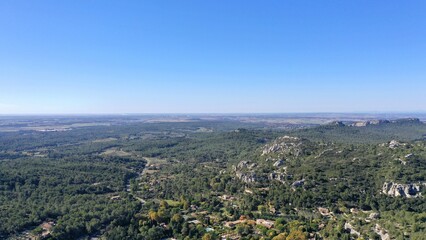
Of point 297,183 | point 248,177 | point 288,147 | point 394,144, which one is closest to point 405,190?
point 297,183

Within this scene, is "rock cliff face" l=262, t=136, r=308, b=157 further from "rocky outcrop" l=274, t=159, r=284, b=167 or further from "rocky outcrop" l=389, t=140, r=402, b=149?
"rocky outcrop" l=389, t=140, r=402, b=149

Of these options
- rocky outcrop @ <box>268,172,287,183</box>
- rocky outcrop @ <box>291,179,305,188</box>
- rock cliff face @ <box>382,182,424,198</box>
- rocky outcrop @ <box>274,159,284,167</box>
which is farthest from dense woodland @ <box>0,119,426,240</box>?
rock cliff face @ <box>382,182,424,198</box>

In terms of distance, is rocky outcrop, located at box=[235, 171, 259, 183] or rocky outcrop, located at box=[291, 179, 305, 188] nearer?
rocky outcrop, located at box=[291, 179, 305, 188]

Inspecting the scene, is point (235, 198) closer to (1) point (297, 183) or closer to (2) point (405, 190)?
(1) point (297, 183)

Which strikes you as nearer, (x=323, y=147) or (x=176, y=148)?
(x=323, y=147)

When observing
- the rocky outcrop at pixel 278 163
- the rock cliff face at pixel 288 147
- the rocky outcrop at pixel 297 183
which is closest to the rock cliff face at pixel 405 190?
the rocky outcrop at pixel 297 183

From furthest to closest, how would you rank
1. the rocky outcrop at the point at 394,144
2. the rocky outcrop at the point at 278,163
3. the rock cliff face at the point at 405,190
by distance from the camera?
the rocky outcrop at the point at 278,163, the rocky outcrop at the point at 394,144, the rock cliff face at the point at 405,190

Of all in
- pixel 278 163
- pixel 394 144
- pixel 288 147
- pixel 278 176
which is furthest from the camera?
pixel 288 147

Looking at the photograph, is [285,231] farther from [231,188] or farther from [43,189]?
[43,189]

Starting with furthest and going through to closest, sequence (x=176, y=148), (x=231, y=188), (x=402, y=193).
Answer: (x=176, y=148), (x=231, y=188), (x=402, y=193)

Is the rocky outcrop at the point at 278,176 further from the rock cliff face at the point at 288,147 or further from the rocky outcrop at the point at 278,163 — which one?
the rock cliff face at the point at 288,147

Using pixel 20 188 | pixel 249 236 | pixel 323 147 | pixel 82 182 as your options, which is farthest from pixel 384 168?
pixel 20 188
